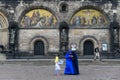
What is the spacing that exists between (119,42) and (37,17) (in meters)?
9.50

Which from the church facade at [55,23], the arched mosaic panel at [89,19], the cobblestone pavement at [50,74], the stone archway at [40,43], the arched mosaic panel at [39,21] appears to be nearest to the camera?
the cobblestone pavement at [50,74]

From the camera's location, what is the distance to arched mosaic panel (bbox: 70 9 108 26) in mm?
42406

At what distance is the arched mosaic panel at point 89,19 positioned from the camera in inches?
1670

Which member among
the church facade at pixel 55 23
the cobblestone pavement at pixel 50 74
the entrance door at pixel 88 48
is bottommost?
the cobblestone pavement at pixel 50 74

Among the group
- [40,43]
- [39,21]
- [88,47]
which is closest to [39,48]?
[40,43]

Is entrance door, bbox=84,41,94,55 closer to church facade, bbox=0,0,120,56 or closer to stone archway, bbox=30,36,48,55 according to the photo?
church facade, bbox=0,0,120,56

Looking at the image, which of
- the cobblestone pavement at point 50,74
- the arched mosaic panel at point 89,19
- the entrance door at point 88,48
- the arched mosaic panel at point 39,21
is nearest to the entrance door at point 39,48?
the arched mosaic panel at point 39,21

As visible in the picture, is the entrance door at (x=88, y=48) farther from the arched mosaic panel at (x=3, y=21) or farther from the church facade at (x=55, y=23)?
the arched mosaic panel at (x=3, y=21)

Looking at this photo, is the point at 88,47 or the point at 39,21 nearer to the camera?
the point at 39,21

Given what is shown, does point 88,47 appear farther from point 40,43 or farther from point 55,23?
point 40,43

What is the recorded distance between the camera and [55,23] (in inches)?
1660

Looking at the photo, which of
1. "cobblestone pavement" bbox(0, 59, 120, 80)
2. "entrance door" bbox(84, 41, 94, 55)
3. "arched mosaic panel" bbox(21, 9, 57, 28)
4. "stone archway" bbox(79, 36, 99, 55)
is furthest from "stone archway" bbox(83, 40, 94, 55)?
"cobblestone pavement" bbox(0, 59, 120, 80)

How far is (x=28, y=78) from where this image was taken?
17.5 m

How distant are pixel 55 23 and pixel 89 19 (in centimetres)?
384
